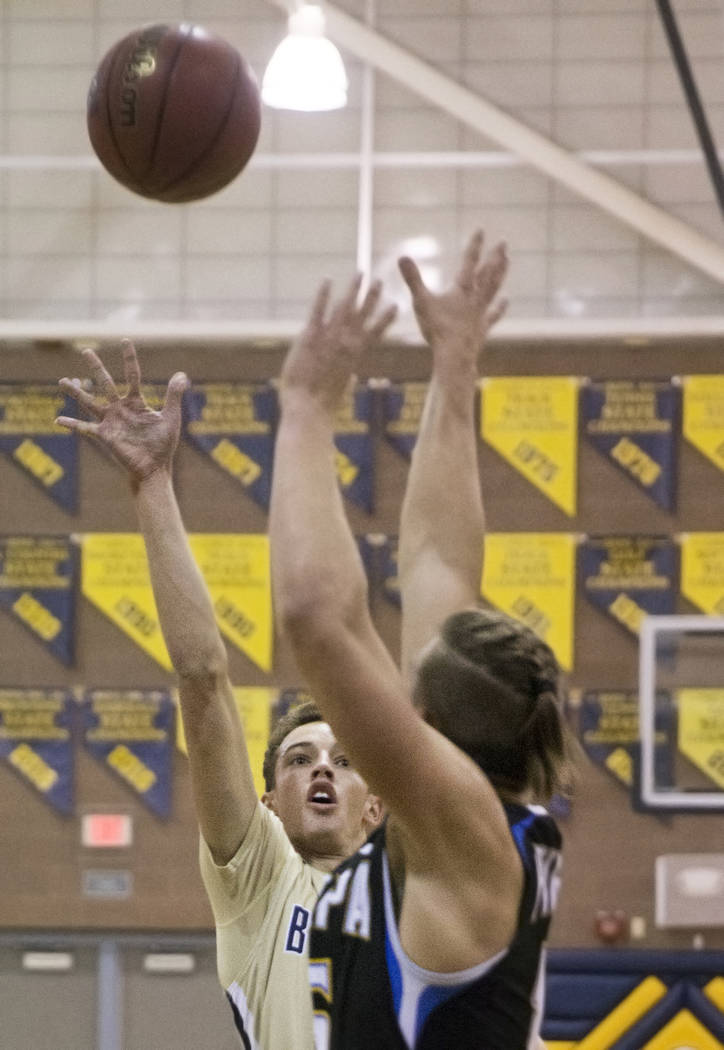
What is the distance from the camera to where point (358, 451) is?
545 centimetres

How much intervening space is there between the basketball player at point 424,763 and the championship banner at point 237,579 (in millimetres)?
3760

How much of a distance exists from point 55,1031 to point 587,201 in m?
3.65

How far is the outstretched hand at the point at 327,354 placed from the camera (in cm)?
139

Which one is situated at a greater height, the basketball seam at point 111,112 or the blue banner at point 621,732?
the basketball seam at point 111,112

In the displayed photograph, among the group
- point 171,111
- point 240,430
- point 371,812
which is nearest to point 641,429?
point 240,430

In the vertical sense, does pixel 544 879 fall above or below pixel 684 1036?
above

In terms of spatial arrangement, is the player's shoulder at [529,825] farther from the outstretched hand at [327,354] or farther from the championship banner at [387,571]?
the championship banner at [387,571]

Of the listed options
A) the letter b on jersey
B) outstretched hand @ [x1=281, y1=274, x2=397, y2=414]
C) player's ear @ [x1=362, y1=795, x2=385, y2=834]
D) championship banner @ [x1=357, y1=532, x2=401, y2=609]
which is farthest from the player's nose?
championship banner @ [x1=357, y1=532, x2=401, y2=609]

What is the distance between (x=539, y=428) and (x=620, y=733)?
1156mm

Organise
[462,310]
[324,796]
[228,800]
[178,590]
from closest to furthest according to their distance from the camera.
Answer: [462,310]
[178,590]
[228,800]
[324,796]

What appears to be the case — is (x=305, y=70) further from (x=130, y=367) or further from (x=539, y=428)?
(x=130, y=367)

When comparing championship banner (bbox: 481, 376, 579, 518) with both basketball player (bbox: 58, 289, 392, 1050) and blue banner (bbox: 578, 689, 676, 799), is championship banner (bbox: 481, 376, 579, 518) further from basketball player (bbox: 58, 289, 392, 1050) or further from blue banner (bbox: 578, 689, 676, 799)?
basketball player (bbox: 58, 289, 392, 1050)

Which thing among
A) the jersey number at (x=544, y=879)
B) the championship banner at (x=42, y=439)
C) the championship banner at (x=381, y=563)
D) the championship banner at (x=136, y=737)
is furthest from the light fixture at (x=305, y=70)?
the jersey number at (x=544, y=879)

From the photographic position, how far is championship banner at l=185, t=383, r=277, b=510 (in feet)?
18.0
